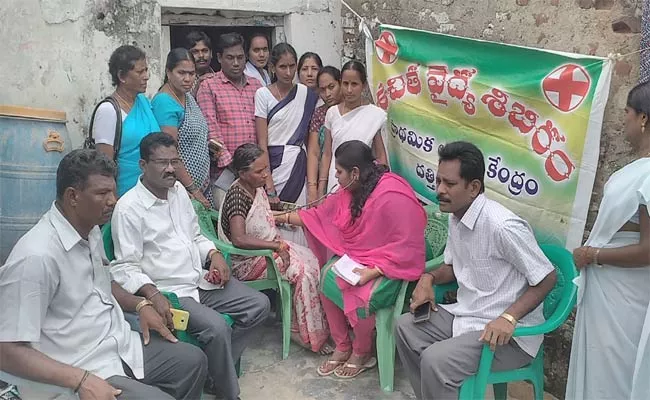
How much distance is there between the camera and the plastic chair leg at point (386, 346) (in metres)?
3.53

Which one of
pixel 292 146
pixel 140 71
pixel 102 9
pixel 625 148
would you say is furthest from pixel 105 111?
pixel 625 148

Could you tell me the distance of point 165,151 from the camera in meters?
3.19

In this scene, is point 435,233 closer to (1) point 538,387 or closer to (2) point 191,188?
(1) point 538,387

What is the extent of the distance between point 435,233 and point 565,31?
1.32 metres

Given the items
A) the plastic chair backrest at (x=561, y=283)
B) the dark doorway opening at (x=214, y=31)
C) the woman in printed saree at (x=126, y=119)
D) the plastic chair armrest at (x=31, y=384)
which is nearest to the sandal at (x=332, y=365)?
the plastic chair backrest at (x=561, y=283)

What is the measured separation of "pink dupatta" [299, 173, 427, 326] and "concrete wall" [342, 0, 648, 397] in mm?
893

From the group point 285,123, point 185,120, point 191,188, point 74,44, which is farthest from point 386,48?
point 74,44

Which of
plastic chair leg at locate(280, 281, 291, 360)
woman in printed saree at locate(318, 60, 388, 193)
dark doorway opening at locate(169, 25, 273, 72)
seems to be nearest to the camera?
plastic chair leg at locate(280, 281, 291, 360)

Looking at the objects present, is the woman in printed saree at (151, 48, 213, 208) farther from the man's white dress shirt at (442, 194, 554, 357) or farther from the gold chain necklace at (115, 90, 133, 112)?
the man's white dress shirt at (442, 194, 554, 357)

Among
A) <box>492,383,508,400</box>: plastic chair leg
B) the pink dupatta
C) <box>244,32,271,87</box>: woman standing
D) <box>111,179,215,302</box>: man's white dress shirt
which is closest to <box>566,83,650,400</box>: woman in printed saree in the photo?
<box>492,383,508,400</box>: plastic chair leg

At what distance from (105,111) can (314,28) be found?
2.14 meters

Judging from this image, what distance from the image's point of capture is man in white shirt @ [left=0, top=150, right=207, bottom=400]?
2219mm

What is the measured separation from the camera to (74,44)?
4.20 meters

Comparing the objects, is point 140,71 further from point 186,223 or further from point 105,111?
point 186,223
